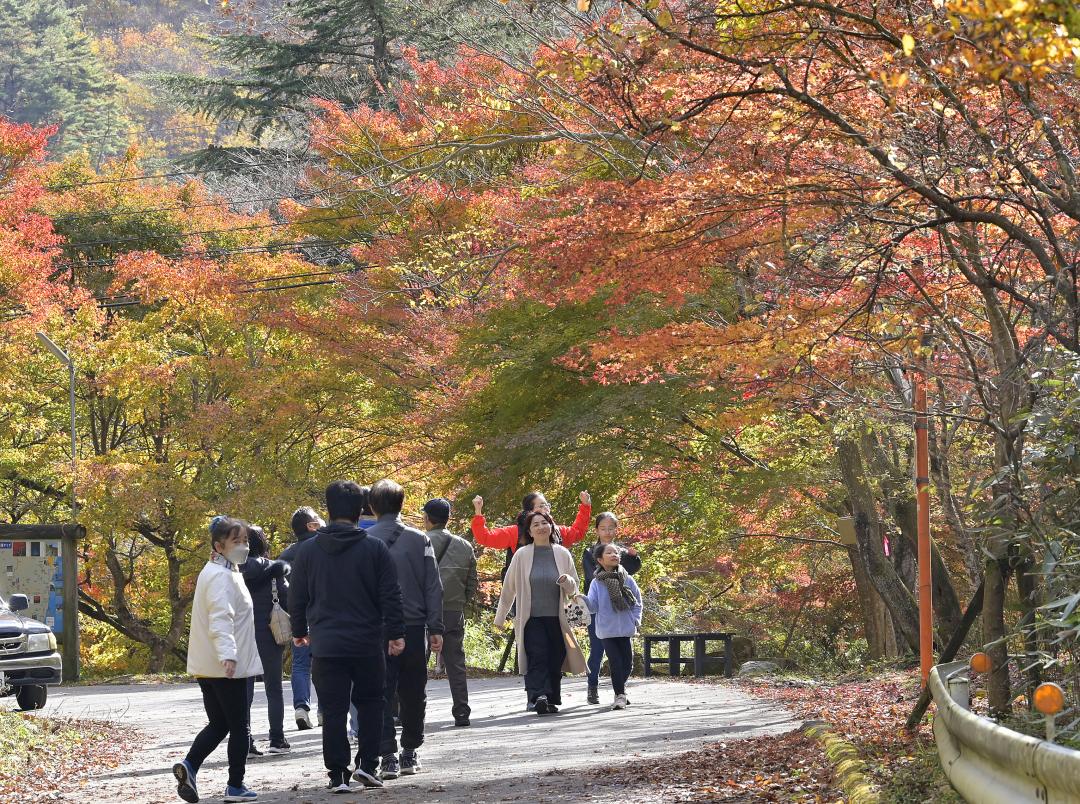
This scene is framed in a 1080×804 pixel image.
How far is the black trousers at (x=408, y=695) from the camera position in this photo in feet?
29.0

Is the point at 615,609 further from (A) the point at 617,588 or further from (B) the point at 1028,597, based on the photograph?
(B) the point at 1028,597

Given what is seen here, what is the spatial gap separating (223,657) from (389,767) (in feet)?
5.10

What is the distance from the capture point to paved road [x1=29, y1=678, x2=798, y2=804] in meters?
8.12

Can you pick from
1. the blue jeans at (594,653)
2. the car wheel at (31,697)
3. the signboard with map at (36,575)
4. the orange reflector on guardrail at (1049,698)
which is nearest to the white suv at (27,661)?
the car wheel at (31,697)

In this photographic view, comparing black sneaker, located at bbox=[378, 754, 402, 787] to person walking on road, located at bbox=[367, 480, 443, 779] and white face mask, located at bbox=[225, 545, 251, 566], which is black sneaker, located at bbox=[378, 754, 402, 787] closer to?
person walking on road, located at bbox=[367, 480, 443, 779]

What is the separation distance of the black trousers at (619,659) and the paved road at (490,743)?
285mm

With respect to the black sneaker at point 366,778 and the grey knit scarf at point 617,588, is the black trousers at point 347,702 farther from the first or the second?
the grey knit scarf at point 617,588

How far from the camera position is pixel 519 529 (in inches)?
503

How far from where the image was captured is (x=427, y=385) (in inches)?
865

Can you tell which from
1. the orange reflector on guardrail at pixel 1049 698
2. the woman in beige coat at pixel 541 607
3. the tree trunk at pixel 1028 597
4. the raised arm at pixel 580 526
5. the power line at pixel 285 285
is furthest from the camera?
the power line at pixel 285 285

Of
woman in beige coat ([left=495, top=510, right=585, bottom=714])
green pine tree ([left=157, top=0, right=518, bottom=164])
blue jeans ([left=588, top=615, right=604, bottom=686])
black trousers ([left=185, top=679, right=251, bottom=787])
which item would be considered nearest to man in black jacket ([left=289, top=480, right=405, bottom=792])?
black trousers ([left=185, top=679, right=251, bottom=787])

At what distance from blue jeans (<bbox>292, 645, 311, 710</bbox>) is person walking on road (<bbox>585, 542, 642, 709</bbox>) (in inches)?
108

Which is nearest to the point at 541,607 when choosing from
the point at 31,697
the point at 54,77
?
the point at 31,697

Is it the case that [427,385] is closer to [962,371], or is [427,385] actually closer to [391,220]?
[391,220]
